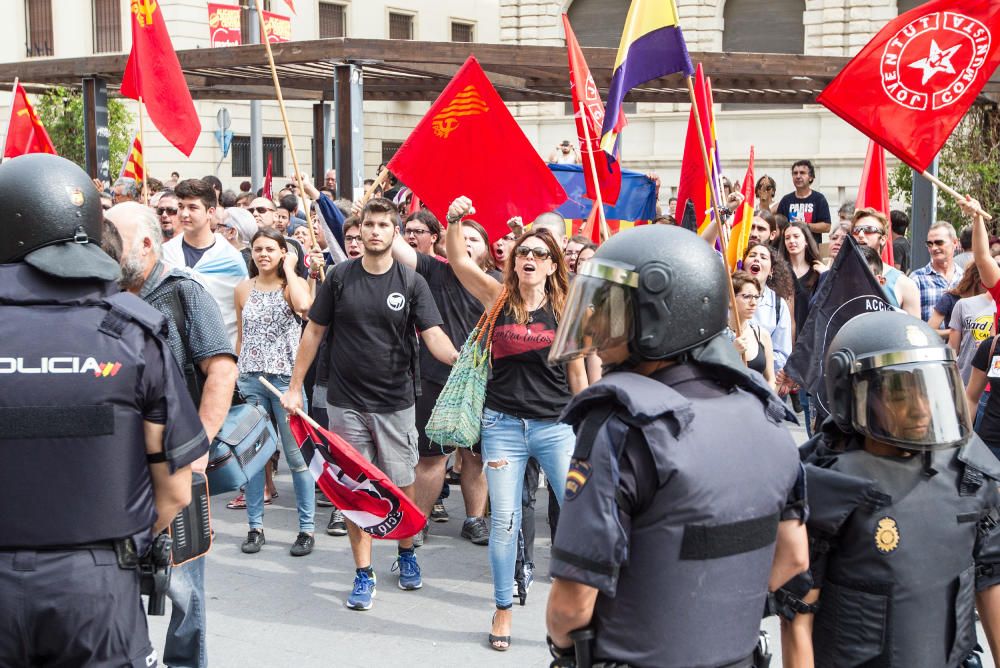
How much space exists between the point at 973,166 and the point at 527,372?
11.3 metres

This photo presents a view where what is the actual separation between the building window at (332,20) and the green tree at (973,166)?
83.5 ft

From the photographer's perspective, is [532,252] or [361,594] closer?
[532,252]

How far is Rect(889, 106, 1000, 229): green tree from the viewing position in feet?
49.0

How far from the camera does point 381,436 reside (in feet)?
20.2

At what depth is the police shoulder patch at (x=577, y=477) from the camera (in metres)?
2.47

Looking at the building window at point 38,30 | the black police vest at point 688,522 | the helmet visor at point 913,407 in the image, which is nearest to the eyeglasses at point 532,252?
the helmet visor at point 913,407

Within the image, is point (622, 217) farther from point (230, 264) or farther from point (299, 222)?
point (230, 264)

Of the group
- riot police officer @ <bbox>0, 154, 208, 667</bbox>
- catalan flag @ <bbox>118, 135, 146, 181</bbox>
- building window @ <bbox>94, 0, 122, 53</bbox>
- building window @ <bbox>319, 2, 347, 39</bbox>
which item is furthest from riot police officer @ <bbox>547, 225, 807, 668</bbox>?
building window @ <bbox>319, 2, 347, 39</bbox>

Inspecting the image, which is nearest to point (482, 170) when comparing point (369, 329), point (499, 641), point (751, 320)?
point (369, 329)

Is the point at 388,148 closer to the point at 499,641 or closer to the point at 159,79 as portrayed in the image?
the point at 159,79

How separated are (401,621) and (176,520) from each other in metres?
2.19

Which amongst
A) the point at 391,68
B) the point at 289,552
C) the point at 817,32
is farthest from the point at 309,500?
the point at 817,32

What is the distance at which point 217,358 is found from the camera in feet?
13.9

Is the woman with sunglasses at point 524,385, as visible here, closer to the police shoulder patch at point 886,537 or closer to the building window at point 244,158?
the police shoulder patch at point 886,537
